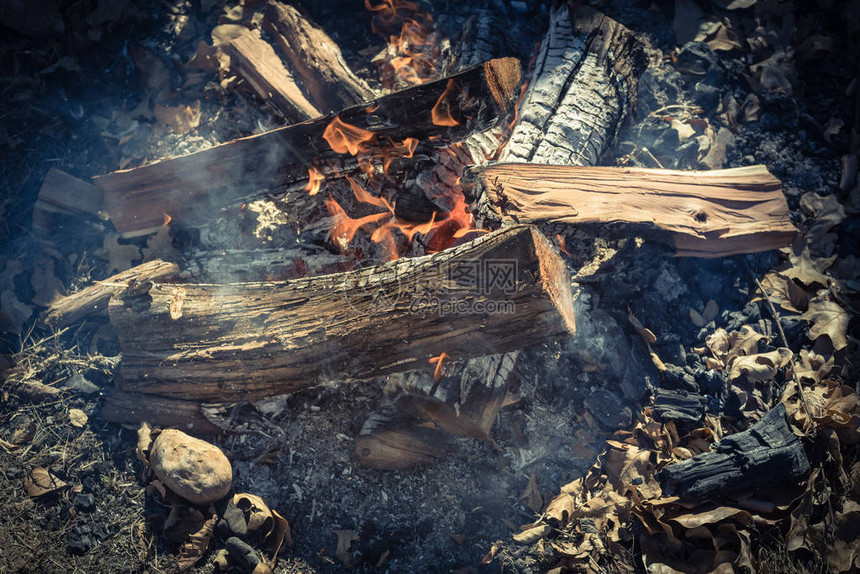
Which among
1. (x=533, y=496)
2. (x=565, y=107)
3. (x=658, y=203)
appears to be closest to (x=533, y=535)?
(x=533, y=496)

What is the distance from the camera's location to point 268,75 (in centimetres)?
385

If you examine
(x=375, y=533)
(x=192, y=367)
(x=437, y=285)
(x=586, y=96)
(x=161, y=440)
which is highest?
(x=586, y=96)

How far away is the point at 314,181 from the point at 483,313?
1831 millimetres

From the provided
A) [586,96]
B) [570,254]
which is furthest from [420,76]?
[570,254]

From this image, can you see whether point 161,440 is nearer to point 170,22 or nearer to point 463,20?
point 170,22

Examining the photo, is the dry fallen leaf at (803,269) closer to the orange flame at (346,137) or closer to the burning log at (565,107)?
the burning log at (565,107)

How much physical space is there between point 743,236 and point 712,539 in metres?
2.04

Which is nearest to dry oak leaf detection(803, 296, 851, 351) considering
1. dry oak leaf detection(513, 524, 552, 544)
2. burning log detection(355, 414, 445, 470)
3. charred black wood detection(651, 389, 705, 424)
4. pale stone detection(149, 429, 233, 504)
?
charred black wood detection(651, 389, 705, 424)

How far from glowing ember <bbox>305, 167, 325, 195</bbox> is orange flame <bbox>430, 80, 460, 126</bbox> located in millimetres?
997

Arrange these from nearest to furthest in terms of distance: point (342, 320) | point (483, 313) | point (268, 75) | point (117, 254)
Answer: point (483, 313), point (342, 320), point (117, 254), point (268, 75)

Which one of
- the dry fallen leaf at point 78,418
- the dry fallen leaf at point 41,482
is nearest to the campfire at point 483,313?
the dry fallen leaf at point 41,482

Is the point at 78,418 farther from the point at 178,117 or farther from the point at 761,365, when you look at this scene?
the point at 761,365

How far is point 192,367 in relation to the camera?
2654mm

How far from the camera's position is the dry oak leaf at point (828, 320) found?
2.90 m
